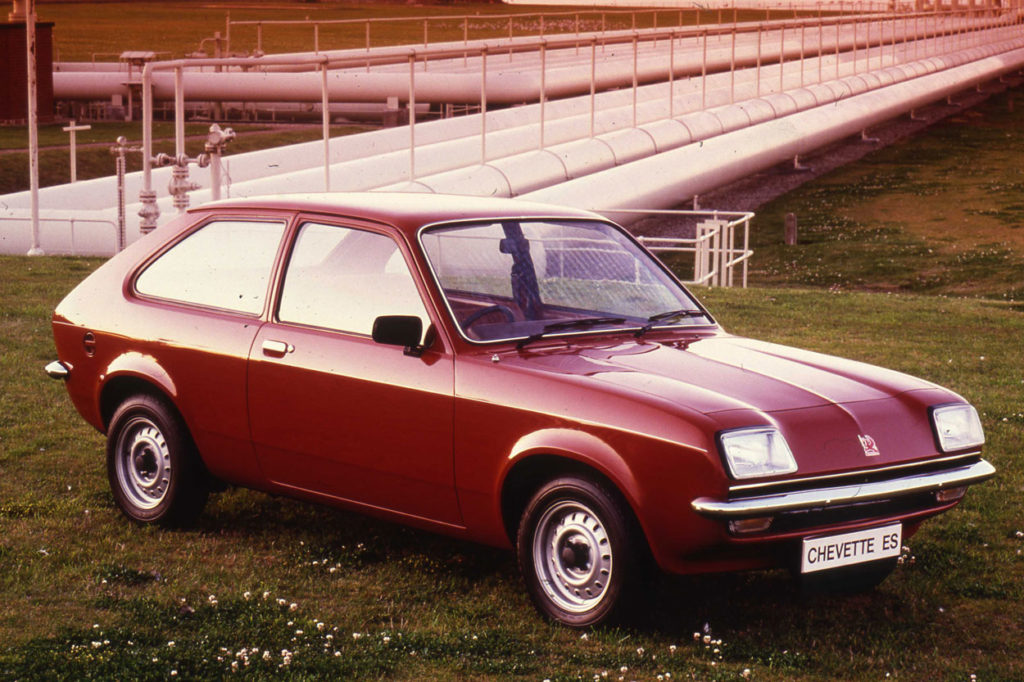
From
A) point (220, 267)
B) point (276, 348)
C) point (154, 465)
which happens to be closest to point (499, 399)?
point (276, 348)

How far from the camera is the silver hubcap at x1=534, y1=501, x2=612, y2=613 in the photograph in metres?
5.41

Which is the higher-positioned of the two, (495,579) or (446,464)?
(446,464)

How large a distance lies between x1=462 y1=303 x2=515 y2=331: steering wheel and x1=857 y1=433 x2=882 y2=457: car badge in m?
1.51

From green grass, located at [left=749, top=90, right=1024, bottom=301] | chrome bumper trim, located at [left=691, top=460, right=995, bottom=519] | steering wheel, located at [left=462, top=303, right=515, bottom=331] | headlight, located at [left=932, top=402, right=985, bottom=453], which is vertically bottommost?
green grass, located at [left=749, top=90, right=1024, bottom=301]

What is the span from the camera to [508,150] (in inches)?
1171

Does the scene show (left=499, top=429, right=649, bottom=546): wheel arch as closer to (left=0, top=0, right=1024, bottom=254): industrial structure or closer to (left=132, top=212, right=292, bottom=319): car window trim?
(left=132, top=212, right=292, bottom=319): car window trim

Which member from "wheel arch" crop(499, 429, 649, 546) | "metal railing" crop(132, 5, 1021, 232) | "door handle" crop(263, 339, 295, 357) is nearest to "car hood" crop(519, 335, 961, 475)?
"wheel arch" crop(499, 429, 649, 546)

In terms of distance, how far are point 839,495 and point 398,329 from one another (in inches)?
70.0

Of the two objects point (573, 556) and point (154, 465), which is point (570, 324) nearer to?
point (573, 556)

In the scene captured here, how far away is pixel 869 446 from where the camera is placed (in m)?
5.41

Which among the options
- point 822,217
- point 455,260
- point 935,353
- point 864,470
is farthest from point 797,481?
point 822,217

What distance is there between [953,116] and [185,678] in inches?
2448

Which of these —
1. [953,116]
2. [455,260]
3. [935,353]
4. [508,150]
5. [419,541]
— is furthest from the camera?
[953,116]

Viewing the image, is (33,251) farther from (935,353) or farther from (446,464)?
(446,464)
